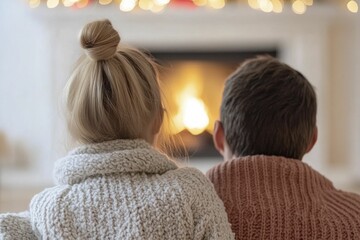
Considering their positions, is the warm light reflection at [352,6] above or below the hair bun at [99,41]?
above

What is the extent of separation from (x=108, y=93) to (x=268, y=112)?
0.33 meters

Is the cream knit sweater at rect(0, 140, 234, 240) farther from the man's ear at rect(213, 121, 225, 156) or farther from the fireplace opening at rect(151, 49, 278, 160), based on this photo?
the fireplace opening at rect(151, 49, 278, 160)

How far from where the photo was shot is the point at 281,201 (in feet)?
4.18

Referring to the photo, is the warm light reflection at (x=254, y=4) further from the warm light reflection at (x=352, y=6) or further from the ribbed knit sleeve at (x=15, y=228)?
the ribbed knit sleeve at (x=15, y=228)

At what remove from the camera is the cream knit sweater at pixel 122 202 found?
3.65 ft


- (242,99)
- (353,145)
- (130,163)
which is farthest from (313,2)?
(130,163)

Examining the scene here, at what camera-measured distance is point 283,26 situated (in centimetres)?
403

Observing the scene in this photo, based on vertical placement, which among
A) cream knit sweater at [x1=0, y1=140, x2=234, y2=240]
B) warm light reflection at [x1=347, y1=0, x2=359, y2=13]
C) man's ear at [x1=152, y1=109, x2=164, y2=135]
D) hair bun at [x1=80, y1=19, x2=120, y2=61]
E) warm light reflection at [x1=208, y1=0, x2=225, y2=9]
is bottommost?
cream knit sweater at [x1=0, y1=140, x2=234, y2=240]

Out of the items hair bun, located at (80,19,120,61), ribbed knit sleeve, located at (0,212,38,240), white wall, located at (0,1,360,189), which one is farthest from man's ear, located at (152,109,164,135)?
white wall, located at (0,1,360,189)

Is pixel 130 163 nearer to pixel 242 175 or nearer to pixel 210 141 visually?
pixel 242 175

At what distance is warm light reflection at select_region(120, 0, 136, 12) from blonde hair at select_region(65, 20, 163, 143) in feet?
9.08

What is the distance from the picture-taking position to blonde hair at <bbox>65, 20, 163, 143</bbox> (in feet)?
3.88

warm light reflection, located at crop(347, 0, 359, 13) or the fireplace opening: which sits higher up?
warm light reflection, located at crop(347, 0, 359, 13)

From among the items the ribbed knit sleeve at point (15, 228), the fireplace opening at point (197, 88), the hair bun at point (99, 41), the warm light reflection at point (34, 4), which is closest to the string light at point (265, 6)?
the fireplace opening at point (197, 88)
